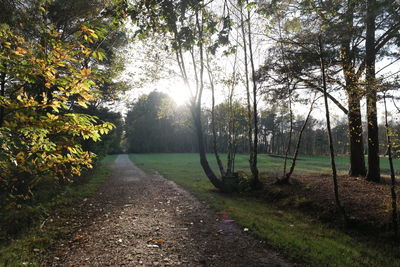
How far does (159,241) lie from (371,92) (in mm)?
6989

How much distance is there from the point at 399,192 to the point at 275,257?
6177 millimetres

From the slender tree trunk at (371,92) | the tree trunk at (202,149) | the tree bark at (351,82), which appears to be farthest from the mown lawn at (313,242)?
the tree trunk at (202,149)

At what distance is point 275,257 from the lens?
4.31 m

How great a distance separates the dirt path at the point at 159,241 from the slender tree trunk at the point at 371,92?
17.5ft

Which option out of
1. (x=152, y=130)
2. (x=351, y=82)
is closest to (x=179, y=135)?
(x=152, y=130)

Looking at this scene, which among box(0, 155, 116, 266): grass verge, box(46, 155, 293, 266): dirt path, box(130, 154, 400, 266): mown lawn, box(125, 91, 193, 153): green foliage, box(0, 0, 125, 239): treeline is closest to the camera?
box(0, 0, 125, 239): treeline

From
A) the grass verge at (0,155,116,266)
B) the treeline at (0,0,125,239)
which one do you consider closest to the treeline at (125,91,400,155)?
the grass verge at (0,155,116,266)

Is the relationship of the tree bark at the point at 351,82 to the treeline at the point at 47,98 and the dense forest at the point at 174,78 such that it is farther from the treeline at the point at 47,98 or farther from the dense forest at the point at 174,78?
the treeline at the point at 47,98

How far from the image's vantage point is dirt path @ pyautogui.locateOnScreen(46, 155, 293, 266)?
4.08 meters

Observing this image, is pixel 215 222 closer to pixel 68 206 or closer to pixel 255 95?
pixel 68 206

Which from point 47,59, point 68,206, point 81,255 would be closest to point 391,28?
point 47,59

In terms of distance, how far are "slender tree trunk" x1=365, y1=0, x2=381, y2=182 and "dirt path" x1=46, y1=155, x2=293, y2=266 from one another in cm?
534

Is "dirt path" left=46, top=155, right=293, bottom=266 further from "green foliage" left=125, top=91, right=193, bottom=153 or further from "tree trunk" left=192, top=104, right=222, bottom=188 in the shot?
"green foliage" left=125, top=91, right=193, bottom=153

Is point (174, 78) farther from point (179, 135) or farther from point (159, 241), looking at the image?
point (179, 135)
